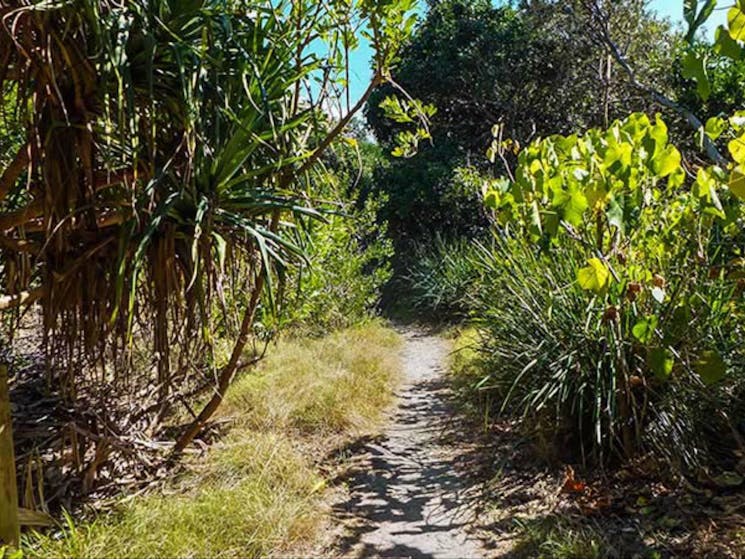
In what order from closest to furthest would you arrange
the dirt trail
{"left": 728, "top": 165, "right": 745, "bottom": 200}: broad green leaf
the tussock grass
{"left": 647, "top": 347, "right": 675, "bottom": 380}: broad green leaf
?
{"left": 728, "top": 165, "right": 745, "bottom": 200}: broad green leaf
the tussock grass
{"left": 647, "top": 347, "right": 675, "bottom": 380}: broad green leaf
the dirt trail

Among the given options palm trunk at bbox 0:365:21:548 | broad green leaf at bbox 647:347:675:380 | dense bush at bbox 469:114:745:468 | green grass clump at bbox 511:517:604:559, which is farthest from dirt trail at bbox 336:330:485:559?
palm trunk at bbox 0:365:21:548

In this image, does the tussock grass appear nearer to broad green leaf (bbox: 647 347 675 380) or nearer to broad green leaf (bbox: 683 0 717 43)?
A: broad green leaf (bbox: 647 347 675 380)

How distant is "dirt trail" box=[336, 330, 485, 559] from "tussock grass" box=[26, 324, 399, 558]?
0.21 m

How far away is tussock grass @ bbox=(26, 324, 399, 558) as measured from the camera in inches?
82.6

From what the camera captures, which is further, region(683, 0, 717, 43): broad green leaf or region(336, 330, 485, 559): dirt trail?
region(336, 330, 485, 559): dirt trail

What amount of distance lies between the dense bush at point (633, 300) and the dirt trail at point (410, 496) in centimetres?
69

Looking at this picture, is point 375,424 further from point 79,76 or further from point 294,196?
point 79,76

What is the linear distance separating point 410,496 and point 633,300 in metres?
1.61

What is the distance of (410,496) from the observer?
2.85 metres

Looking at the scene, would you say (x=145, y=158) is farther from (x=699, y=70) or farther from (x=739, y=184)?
(x=739, y=184)

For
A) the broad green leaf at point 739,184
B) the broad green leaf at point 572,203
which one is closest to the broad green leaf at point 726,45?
the broad green leaf at point 739,184

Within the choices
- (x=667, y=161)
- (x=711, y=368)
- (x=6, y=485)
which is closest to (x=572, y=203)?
(x=667, y=161)

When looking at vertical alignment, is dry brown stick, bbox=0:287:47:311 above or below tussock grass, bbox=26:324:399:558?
above

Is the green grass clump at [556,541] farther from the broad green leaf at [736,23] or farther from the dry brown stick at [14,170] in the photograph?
the dry brown stick at [14,170]
